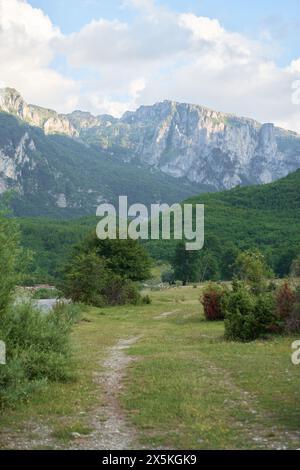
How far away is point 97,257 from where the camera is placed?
2014 inches

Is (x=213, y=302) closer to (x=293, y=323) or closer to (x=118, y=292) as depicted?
(x=293, y=323)

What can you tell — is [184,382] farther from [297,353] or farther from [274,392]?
[297,353]

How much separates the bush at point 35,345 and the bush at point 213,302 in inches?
733

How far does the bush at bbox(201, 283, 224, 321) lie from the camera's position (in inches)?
1403

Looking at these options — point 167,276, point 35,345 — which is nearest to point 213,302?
point 35,345

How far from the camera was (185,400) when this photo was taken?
547 inches

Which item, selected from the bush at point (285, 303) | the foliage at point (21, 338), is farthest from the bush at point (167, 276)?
the foliage at point (21, 338)

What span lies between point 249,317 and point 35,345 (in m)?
13.1

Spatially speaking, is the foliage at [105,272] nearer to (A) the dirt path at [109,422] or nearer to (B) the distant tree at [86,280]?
(B) the distant tree at [86,280]

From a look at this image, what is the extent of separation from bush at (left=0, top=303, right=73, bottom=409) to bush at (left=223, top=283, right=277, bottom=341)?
1086cm

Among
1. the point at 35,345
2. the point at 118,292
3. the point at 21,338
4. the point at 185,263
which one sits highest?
the point at 21,338

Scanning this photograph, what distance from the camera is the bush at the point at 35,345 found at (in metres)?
14.4

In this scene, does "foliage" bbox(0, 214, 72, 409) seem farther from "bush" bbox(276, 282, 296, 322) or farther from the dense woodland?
the dense woodland
